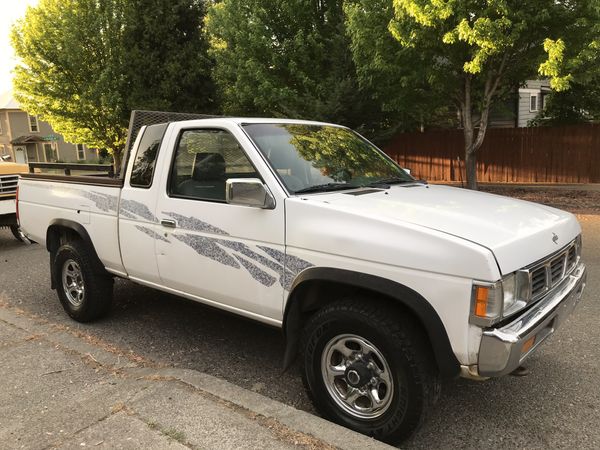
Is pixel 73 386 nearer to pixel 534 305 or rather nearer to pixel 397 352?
pixel 397 352

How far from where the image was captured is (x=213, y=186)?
3.71m

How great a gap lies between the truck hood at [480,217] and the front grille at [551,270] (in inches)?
2.0

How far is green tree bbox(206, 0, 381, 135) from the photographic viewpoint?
551 inches

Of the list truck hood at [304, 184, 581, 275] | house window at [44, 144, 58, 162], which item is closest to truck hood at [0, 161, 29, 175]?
truck hood at [304, 184, 581, 275]

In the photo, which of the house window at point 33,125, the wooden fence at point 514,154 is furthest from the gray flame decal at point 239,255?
the house window at point 33,125

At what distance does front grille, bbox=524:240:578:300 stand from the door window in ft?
5.79

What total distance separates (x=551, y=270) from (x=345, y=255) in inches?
47.0

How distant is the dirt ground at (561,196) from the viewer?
1158cm

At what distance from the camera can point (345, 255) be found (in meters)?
2.87

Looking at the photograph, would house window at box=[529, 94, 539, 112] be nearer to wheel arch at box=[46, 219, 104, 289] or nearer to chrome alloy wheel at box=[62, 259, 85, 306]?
wheel arch at box=[46, 219, 104, 289]

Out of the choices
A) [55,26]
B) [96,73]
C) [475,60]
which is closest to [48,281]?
[475,60]

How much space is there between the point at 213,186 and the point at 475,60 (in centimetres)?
850

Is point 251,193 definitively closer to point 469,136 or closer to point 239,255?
point 239,255

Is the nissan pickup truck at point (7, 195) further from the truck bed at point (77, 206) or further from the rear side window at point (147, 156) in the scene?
the rear side window at point (147, 156)
